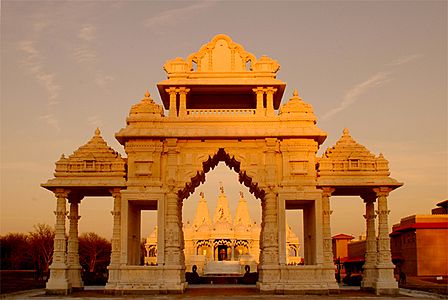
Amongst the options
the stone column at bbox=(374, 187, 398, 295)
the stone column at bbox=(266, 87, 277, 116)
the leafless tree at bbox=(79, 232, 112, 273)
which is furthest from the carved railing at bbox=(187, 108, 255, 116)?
the leafless tree at bbox=(79, 232, 112, 273)

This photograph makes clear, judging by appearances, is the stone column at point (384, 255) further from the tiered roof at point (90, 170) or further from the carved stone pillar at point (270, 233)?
the tiered roof at point (90, 170)

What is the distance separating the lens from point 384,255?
86.8 ft

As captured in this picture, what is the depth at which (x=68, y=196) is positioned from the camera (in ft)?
93.4

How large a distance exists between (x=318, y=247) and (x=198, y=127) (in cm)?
799

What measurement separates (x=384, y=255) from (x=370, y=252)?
83.7 inches

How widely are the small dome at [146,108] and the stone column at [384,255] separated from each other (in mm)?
11173

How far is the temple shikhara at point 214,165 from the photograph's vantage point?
2627 cm

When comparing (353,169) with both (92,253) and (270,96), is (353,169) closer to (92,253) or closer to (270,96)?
(270,96)

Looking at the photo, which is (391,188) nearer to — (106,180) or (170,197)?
(170,197)

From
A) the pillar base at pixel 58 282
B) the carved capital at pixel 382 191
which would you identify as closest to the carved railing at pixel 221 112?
the carved capital at pixel 382 191

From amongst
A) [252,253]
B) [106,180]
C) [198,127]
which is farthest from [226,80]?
[252,253]

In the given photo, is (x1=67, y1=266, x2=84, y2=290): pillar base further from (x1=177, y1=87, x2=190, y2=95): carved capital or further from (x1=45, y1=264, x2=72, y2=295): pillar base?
(x1=177, y1=87, x2=190, y2=95): carved capital

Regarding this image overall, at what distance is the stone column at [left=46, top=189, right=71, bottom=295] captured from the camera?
85.8ft

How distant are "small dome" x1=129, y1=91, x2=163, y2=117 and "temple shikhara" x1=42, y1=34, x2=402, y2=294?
0.16ft
